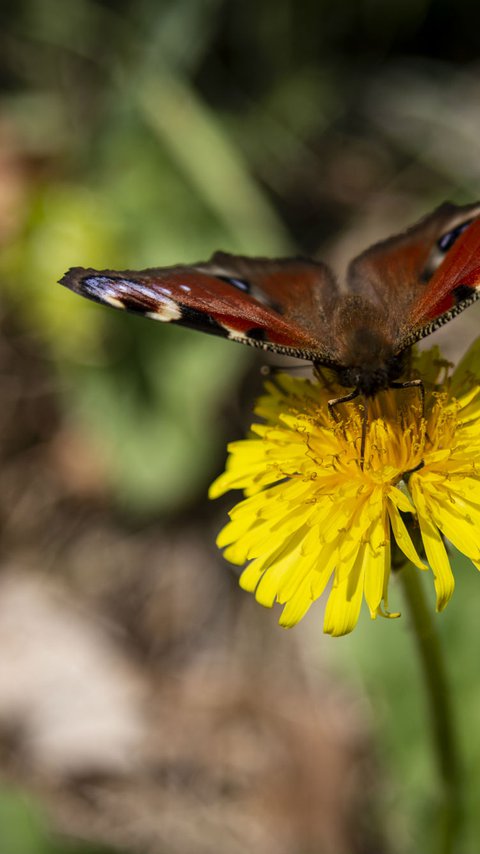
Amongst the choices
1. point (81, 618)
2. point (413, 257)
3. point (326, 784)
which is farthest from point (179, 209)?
point (326, 784)

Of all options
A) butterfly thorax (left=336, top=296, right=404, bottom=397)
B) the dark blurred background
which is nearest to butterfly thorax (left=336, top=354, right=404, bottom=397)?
butterfly thorax (left=336, top=296, right=404, bottom=397)

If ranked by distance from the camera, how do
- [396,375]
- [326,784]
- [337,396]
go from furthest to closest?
1. [326,784]
2. [337,396]
3. [396,375]

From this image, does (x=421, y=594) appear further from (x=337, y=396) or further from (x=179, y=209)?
(x=179, y=209)

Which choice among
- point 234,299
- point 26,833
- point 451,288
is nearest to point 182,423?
point 26,833

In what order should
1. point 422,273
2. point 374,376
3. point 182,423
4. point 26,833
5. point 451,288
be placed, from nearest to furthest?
point 451,288
point 374,376
point 422,273
point 26,833
point 182,423

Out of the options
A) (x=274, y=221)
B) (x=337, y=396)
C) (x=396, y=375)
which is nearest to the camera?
(x=396, y=375)

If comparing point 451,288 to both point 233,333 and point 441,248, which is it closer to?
point 441,248

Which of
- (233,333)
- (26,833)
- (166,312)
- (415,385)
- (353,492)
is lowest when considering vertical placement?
(26,833)
